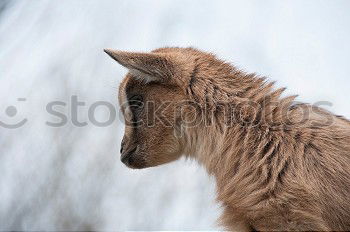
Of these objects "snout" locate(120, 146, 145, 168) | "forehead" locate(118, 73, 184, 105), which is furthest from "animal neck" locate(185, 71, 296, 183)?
"snout" locate(120, 146, 145, 168)

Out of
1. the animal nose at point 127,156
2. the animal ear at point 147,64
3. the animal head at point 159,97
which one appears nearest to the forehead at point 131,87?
the animal head at point 159,97

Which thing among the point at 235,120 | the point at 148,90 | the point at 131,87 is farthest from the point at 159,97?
the point at 235,120

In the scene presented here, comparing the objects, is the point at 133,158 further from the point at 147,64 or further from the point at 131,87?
the point at 147,64

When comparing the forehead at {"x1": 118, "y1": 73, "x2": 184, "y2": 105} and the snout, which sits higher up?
the forehead at {"x1": 118, "y1": 73, "x2": 184, "y2": 105}

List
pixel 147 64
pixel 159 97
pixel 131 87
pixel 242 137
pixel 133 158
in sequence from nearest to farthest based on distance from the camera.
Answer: pixel 242 137, pixel 147 64, pixel 159 97, pixel 131 87, pixel 133 158

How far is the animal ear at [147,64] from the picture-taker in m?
3.81

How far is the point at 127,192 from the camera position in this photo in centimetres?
902

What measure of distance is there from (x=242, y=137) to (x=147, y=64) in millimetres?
683

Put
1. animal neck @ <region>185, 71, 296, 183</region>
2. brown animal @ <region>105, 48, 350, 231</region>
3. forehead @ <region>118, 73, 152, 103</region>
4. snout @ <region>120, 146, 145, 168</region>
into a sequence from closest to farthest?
brown animal @ <region>105, 48, 350, 231</region> → animal neck @ <region>185, 71, 296, 183</region> → forehead @ <region>118, 73, 152, 103</region> → snout @ <region>120, 146, 145, 168</region>

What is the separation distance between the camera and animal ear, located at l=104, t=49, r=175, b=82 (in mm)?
3812

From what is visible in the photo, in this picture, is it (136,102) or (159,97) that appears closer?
(159,97)

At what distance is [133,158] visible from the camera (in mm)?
4328

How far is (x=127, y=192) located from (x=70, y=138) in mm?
1157

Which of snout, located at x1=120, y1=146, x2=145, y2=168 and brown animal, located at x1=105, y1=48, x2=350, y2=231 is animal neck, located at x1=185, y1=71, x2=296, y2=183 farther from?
snout, located at x1=120, y1=146, x2=145, y2=168
